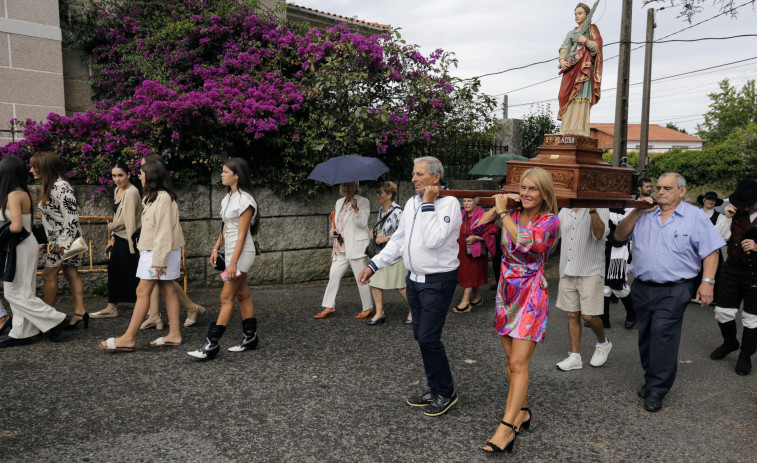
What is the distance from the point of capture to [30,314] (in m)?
5.21

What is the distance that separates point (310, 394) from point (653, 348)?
104 inches

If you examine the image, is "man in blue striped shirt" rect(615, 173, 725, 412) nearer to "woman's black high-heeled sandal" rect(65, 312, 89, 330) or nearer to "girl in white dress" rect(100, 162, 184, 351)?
"girl in white dress" rect(100, 162, 184, 351)

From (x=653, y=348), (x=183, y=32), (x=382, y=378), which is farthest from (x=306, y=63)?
(x=653, y=348)

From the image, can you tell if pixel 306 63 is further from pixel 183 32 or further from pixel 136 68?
pixel 136 68

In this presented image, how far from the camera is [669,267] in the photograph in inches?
166

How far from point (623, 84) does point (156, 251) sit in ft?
39.5

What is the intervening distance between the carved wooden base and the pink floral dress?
1.04ft

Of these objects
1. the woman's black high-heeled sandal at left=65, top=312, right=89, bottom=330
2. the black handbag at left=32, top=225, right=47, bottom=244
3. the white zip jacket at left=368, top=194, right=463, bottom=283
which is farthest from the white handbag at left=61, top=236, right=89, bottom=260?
the white zip jacket at left=368, top=194, right=463, bottom=283

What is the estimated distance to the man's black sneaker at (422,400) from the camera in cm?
406

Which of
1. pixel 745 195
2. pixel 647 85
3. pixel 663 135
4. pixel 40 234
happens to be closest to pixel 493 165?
pixel 745 195

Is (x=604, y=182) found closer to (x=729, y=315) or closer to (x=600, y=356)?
(x=600, y=356)

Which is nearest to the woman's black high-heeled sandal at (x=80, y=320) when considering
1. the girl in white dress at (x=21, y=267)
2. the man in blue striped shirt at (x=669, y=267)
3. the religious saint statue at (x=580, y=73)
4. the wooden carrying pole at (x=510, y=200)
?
the girl in white dress at (x=21, y=267)

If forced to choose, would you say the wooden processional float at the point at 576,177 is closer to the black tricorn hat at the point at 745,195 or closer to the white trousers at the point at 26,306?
the black tricorn hat at the point at 745,195

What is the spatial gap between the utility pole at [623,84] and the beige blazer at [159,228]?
1117cm
